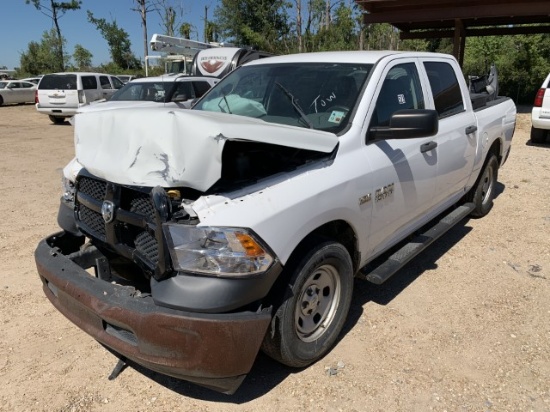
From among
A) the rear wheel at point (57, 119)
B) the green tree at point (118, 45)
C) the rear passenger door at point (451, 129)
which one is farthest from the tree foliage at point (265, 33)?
the rear passenger door at point (451, 129)

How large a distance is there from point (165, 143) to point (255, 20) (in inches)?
1642

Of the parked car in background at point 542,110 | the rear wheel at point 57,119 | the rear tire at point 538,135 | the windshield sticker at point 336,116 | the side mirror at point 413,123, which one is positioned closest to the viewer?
the side mirror at point 413,123

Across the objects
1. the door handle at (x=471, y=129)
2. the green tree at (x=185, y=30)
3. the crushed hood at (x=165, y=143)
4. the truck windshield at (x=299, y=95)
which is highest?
the green tree at (x=185, y=30)

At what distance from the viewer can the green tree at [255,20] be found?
3969cm

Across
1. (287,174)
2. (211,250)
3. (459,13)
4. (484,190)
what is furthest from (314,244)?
(459,13)

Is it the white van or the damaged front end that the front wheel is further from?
the white van

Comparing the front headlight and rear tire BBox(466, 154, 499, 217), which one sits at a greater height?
the front headlight

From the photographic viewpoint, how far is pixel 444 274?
13.9ft

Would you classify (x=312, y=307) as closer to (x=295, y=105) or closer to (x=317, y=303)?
(x=317, y=303)

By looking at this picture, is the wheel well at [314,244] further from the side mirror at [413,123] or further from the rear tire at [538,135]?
the rear tire at [538,135]

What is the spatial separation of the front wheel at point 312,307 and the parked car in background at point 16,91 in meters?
26.8

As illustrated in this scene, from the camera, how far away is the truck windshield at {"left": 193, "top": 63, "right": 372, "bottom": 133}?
3248 millimetres

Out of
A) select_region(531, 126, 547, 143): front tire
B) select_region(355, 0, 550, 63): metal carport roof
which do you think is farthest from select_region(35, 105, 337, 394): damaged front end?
select_region(355, 0, 550, 63): metal carport roof

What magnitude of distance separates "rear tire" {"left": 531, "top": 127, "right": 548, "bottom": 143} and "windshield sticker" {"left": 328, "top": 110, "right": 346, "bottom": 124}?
940 cm
